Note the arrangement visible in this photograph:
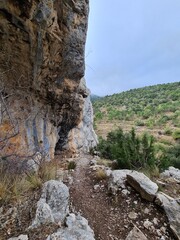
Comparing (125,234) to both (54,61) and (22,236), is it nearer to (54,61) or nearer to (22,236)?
(22,236)

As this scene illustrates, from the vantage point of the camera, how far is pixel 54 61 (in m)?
5.29

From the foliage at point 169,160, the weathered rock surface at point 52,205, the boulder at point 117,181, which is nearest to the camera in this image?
the weathered rock surface at point 52,205

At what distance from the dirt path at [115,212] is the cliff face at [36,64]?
1.89m

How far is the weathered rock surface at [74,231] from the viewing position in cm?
264

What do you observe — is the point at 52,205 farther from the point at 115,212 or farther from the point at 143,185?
the point at 143,185

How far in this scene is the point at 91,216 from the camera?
343 cm

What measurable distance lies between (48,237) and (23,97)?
3970 mm

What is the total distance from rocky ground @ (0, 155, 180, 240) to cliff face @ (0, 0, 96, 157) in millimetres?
1224

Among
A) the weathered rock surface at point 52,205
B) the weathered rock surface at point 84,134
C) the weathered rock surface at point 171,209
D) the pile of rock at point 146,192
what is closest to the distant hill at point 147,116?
the weathered rock surface at point 84,134

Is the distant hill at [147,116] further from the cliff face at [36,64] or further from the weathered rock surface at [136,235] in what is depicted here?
the weathered rock surface at [136,235]

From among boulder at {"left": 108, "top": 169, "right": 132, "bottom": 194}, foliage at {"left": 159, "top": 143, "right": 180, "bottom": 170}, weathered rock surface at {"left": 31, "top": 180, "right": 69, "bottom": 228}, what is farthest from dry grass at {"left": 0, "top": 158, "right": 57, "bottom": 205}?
foliage at {"left": 159, "top": 143, "right": 180, "bottom": 170}

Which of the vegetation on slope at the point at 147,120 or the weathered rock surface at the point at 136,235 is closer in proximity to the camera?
the weathered rock surface at the point at 136,235

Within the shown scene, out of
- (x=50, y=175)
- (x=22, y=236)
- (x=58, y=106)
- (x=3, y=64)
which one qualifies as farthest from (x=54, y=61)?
(x=22, y=236)

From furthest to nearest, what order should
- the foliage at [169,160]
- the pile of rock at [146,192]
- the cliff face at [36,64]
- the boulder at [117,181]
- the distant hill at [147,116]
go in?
the distant hill at [147,116] < the foliage at [169,160] < the boulder at [117,181] < the cliff face at [36,64] < the pile of rock at [146,192]
